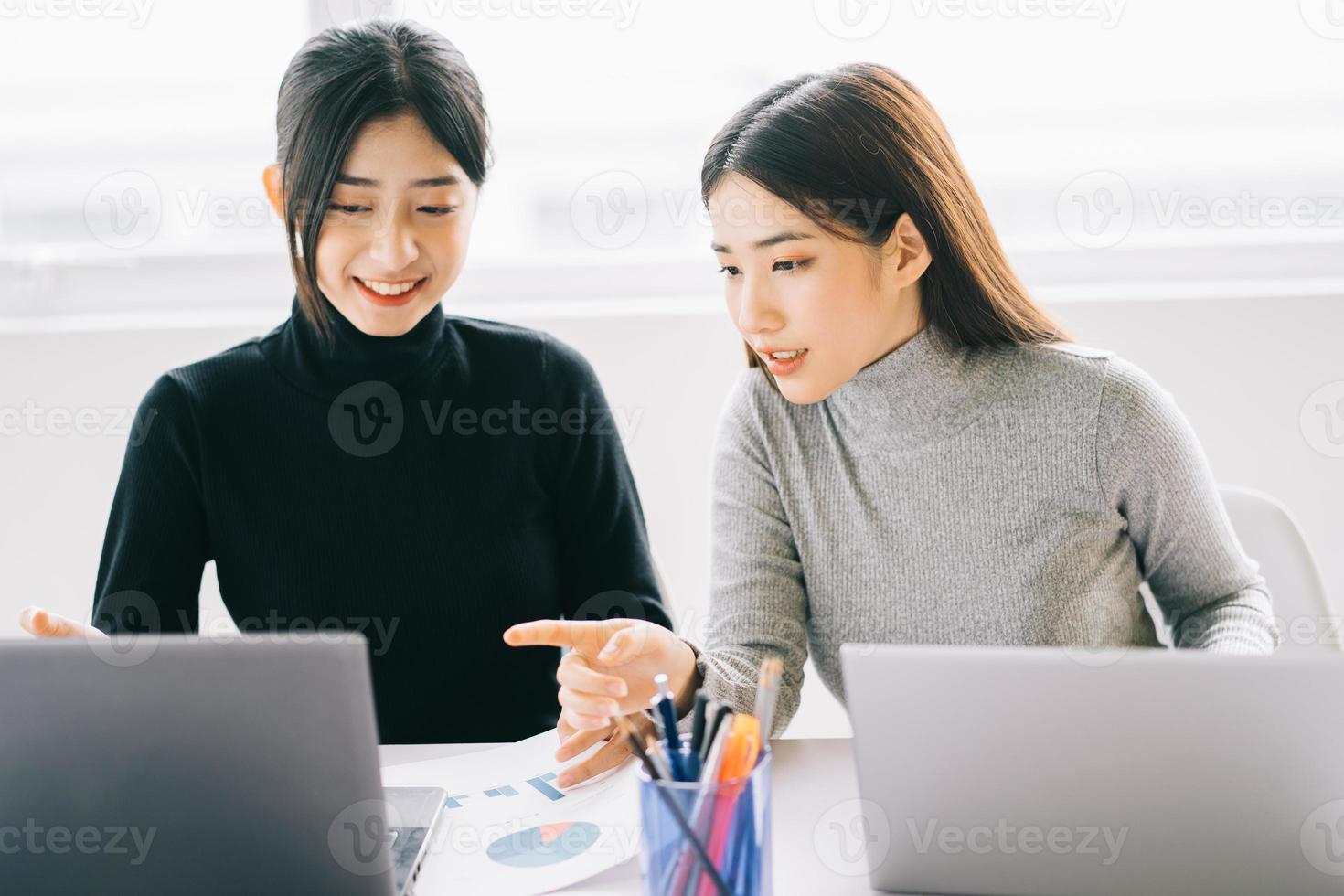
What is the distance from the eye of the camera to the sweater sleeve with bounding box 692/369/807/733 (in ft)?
3.87

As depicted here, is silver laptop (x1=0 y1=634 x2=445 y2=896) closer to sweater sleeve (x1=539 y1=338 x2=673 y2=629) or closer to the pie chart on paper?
the pie chart on paper

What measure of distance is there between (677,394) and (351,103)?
94 cm

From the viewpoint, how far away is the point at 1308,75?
1.95 metres

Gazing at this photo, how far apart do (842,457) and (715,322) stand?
75cm

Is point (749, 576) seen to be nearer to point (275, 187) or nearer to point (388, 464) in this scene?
point (388, 464)

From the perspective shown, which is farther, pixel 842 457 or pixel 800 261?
pixel 842 457

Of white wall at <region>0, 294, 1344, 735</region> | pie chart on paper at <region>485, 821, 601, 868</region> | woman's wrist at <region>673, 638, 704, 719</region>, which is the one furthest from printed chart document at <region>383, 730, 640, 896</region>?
white wall at <region>0, 294, 1344, 735</region>

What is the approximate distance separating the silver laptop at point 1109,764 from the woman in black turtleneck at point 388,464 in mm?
626

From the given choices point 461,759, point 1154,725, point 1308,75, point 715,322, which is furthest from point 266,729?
point 1308,75

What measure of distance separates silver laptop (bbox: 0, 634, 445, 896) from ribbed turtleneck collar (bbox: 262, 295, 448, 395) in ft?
2.28

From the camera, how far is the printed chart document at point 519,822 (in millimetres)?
846

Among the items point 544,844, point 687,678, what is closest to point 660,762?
point 544,844

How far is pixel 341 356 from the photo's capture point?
53.6 inches

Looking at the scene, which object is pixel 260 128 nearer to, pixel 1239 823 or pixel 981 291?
pixel 981 291
